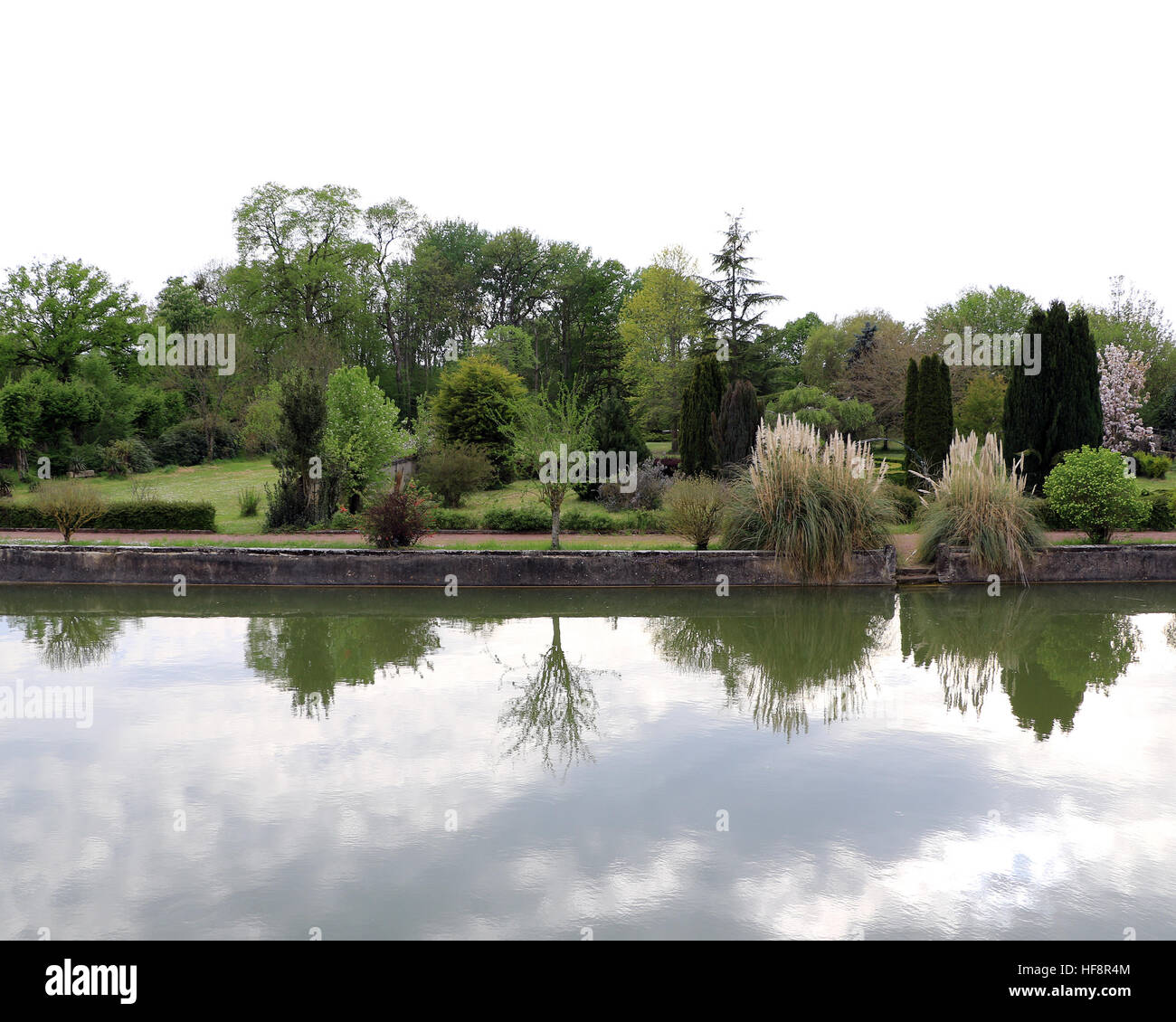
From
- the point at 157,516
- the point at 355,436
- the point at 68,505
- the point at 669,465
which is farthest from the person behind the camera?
the point at 669,465

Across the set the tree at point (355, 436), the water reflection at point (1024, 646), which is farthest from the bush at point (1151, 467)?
the tree at point (355, 436)

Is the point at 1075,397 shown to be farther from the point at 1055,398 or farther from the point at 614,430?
the point at 614,430

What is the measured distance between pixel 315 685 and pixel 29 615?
6.33 m

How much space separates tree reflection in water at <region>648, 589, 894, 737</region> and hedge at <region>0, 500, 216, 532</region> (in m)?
10.8

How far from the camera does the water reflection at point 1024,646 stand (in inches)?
328

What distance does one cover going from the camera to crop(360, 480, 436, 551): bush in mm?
15328

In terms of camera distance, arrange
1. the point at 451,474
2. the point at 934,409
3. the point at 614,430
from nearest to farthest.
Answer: the point at 451,474 → the point at 934,409 → the point at 614,430

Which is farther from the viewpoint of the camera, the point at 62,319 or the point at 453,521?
the point at 62,319

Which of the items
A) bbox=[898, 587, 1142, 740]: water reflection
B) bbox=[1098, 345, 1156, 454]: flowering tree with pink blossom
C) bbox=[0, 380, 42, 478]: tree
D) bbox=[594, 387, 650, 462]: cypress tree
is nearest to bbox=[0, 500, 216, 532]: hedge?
bbox=[594, 387, 650, 462]: cypress tree

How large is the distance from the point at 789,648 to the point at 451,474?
13.2 m

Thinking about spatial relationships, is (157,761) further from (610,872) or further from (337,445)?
(337,445)

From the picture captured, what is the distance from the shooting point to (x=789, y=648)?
1024 centimetres

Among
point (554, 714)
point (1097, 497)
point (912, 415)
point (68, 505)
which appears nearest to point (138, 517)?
point (68, 505)
